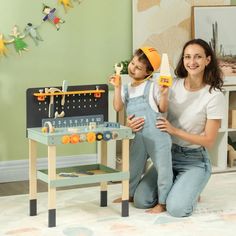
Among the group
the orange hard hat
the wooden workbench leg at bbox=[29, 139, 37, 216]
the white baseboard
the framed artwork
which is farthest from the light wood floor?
the framed artwork

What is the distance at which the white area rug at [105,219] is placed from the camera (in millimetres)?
2809

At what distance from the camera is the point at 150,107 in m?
3.05

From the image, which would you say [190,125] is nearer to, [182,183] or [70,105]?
[182,183]

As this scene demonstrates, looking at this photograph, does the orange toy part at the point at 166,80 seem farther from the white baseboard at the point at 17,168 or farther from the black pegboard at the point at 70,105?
the white baseboard at the point at 17,168

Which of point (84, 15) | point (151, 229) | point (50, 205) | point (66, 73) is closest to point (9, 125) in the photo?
point (66, 73)

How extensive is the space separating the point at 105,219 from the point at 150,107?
0.59 m

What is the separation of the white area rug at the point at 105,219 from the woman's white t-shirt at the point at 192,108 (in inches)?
15.3

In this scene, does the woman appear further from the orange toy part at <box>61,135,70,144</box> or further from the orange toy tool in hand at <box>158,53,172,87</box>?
the orange toy part at <box>61,135,70,144</box>

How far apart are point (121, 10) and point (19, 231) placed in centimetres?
174

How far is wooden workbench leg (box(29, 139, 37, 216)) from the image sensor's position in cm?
299

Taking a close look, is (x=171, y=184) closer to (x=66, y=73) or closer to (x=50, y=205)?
(x=50, y=205)

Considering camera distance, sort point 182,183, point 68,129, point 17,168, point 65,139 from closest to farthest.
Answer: point 65,139 < point 68,129 < point 182,183 < point 17,168

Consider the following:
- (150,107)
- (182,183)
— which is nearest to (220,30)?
(150,107)

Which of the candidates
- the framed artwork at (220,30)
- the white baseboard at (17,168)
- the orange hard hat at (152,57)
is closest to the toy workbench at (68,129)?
the orange hard hat at (152,57)
